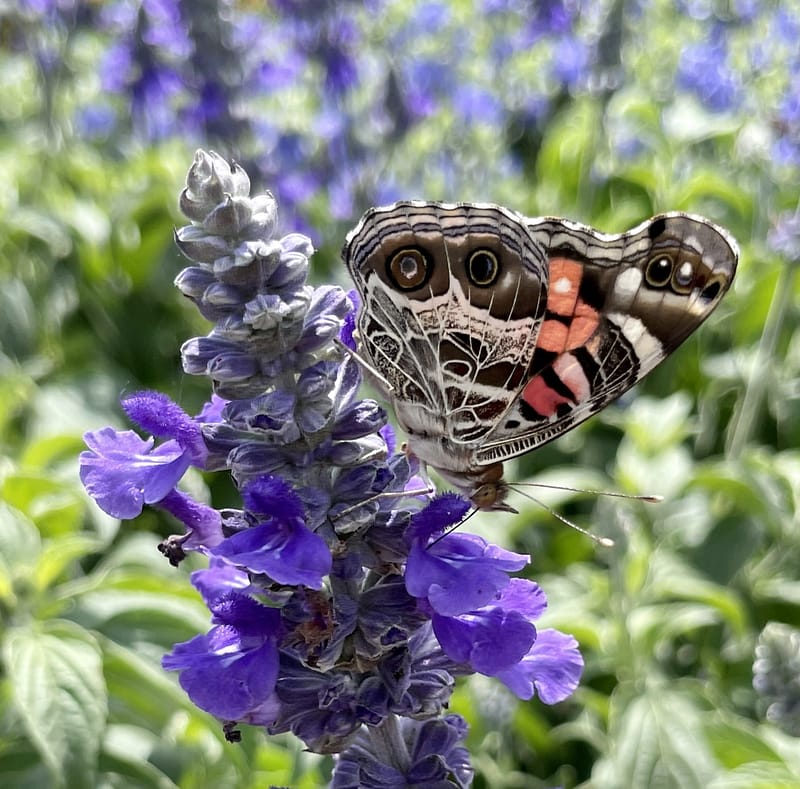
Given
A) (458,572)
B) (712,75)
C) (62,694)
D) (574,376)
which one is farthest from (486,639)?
(712,75)

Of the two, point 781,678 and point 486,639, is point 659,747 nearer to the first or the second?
point 781,678

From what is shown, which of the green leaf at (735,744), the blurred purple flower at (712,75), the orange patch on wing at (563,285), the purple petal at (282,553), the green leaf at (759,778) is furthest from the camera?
the blurred purple flower at (712,75)

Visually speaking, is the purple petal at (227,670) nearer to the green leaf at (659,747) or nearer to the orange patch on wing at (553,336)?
the orange patch on wing at (553,336)

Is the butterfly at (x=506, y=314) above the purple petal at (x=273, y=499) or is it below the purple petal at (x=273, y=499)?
above

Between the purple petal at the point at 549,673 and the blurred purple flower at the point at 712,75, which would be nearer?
the purple petal at the point at 549,673

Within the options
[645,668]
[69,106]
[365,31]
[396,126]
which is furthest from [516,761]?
[69,106]

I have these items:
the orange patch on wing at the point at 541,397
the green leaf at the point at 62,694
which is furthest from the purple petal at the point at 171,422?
the green leaf at the point at 62,694

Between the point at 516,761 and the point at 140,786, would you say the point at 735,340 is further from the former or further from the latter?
the point at 140,786
